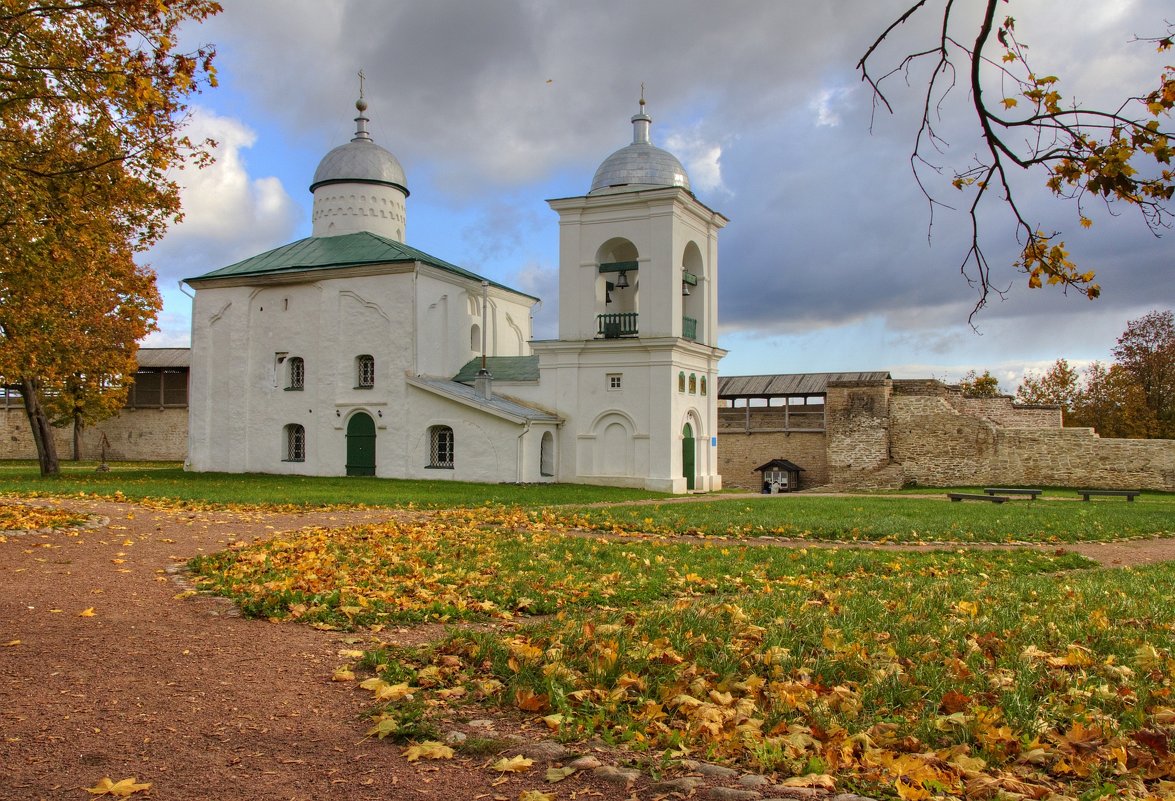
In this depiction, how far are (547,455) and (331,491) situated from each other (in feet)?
26.1

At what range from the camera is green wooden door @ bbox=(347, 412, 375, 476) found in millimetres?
30000

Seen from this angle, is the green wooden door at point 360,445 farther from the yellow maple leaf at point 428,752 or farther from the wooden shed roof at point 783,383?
the yellow maple leaf at point 428,752

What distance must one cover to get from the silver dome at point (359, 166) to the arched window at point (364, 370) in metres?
8.08

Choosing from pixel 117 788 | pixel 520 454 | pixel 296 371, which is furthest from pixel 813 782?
pixel 296 371

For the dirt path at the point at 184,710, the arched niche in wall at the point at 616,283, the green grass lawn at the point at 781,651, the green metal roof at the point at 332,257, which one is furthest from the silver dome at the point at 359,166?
the dirt path at the point at 184,710

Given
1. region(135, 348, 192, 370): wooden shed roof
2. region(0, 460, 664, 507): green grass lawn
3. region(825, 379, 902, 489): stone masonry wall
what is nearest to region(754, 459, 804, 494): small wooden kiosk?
region(825, 379, 902, 489): stone masonry wall

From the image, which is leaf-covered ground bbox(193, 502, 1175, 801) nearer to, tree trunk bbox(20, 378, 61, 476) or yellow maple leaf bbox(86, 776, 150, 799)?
yellow maple leaf bbox(86, 776, 150, 799)

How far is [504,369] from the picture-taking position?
1186 inches

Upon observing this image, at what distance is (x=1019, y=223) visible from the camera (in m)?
5.31

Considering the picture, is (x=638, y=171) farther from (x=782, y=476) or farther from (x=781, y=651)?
(x=781, y=651)

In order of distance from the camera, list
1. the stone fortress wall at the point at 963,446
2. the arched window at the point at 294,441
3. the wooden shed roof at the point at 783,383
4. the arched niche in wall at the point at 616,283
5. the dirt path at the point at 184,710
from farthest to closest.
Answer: the wooden shed roof at the point at 783,383, the stone fortress wall at the point at 963,446, the arched window at the point at 294,441, the arched niche in wall at the point at 616,283, the dirt path at the point at 184,710

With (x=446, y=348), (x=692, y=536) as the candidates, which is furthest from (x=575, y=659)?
(x=446, y=348)

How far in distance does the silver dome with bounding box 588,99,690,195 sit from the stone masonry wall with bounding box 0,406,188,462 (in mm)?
30110

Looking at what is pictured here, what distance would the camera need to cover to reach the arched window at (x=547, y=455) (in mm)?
28094
